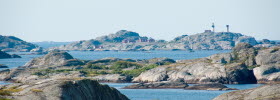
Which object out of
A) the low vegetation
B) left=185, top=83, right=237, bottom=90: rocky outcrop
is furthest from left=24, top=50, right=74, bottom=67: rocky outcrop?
left=185, top=83, right=237, bottom=90: rocky outcrop

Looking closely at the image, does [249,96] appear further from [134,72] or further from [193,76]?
[134,72]

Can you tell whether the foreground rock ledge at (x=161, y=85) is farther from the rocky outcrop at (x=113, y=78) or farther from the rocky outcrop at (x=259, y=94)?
the rocky outcrop at (x=259, y=94)

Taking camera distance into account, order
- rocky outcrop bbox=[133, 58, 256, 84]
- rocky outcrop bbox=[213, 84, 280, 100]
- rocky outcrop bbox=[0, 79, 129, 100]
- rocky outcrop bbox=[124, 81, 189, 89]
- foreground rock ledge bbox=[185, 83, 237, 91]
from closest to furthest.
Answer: rocky outcrop bbox=[0, 79, 129, 100]
rocky outcrop bbox=[213, 84, 280, 100]
foreground rock ledge bbox=[185, 83, 237, 91]
rocky outcrop bbox=[124, 81, 189, 89]
rocky outcrop bbox=[133, 58, 256, 84]

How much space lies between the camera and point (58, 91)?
52.0m

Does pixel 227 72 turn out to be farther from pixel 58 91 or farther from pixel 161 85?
pixel 58 91

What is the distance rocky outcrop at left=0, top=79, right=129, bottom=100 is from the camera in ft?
167

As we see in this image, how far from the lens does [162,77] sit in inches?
4808

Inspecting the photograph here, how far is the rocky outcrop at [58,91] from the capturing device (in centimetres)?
5087

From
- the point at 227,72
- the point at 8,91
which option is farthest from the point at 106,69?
the point at 8,91

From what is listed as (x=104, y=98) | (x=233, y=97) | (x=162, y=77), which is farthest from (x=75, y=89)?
(x=162, y=77)

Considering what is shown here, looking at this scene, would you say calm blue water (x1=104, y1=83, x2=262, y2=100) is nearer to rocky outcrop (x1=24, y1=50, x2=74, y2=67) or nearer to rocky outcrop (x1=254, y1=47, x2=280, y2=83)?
rocky outcrop (x1=254, y1=47, x2=280, y2=83)

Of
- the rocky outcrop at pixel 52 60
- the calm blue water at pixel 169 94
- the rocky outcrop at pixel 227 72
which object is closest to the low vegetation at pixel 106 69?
the rocky outcrop at pixel 227 72

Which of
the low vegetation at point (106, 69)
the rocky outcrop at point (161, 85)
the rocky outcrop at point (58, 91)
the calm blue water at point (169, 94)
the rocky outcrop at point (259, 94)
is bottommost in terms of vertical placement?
the calm blue water at point (169, 94)

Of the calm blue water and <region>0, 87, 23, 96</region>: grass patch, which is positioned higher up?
<region>0, 87, 23, 96</region>: grass patch
